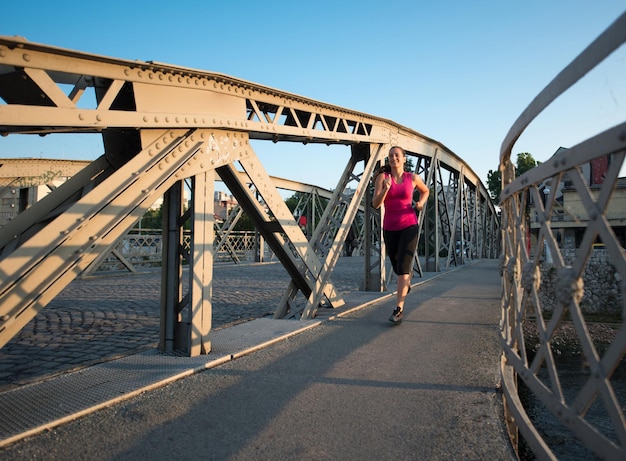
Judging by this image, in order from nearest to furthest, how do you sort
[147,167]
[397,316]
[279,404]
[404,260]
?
[279,404] → [147,167] → [397,316] → [404,260]

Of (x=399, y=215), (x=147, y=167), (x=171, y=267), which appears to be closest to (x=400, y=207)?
(x=399, y=215)

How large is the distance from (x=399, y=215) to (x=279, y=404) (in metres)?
3.26

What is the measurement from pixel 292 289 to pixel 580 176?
455 centimetres

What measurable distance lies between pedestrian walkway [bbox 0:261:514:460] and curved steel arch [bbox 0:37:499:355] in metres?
0.55

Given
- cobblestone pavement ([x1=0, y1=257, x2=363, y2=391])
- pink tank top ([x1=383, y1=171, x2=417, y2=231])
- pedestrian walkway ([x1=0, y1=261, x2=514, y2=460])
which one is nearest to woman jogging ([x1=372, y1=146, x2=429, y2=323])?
pink tank top ([x1=383, y1=171, x2=417, y2=231])

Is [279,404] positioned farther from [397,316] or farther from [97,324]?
[97,324]

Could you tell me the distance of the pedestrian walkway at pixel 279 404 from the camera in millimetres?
2160

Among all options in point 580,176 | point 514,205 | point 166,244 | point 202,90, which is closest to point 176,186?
point 166,244

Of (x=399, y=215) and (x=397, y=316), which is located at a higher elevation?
(x=399, y=215)

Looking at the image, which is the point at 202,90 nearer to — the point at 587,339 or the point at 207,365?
the point at 207,365

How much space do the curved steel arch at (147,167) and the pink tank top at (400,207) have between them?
3.69 feet

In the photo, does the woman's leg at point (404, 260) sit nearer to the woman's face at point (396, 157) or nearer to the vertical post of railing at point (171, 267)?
the woman's face at point (396, 157)

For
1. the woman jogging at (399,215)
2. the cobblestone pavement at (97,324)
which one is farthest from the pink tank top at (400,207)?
the cobblestone pavement at (97,324)

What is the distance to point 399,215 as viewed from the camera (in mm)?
5465
